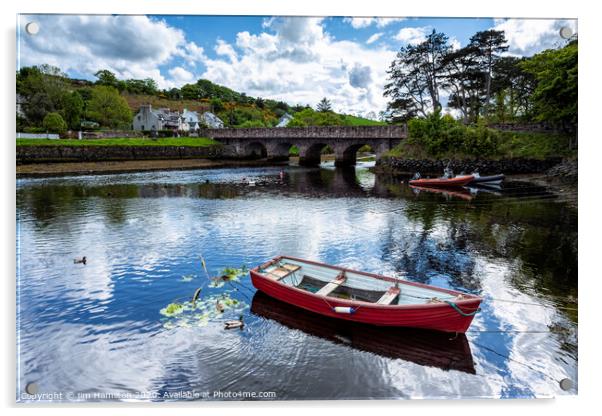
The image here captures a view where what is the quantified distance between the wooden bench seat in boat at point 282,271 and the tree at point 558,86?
68.7ft

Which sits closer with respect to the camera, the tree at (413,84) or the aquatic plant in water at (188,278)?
the aquatic plant in water at (188,278)

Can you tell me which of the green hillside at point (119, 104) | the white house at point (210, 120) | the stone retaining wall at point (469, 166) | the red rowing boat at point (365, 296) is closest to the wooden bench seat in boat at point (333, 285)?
the red rowing boat at point (365, 296)

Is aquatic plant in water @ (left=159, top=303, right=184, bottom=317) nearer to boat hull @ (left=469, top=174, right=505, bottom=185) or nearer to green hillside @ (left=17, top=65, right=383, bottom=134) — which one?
green hillside @ (left=17, top=65, right=383, bottom=134)

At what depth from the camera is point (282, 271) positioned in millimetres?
10133

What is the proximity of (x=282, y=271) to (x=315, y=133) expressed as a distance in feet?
129

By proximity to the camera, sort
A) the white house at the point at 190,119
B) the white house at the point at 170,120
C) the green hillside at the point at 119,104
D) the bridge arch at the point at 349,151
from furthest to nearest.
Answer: the white house at the point at 190,119
the white house at the point at 170,120
the bridge arch at the point at 349,151
the green hillside at the point at 119,104

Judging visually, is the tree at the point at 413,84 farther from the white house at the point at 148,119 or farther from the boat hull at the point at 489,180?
the white house at the point at 148,119

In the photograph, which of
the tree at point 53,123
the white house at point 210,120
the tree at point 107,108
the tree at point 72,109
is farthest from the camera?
the white house at point 210,120

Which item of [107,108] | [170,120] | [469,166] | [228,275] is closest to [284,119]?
[170,120]

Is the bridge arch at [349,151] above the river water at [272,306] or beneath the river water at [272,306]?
above

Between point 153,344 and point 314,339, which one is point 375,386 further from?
point 153,344

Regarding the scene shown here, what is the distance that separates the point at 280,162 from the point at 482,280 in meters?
44.8

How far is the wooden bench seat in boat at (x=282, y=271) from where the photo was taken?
9812mm

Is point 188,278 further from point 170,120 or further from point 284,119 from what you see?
point 284,119
